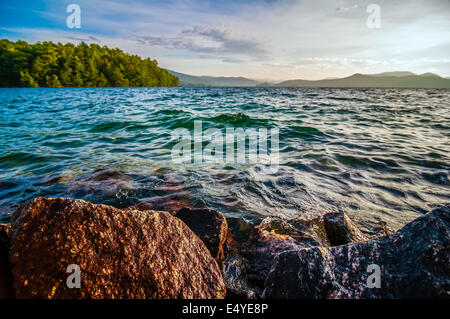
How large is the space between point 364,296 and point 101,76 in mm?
81853

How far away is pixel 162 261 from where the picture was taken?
180cm

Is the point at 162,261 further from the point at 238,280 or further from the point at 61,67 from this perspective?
the point at 61,67

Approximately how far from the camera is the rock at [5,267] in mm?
1450

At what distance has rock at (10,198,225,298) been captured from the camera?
1.47 m

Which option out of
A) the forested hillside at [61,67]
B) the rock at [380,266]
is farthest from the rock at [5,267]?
the forested hillside at [61,67]

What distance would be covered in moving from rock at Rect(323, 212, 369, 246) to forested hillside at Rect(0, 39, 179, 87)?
232 feet

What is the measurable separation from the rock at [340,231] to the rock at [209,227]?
1446 millimetres

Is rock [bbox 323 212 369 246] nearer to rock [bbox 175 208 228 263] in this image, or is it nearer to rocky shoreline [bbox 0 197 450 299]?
rocky shoreline [bbox 0 197 450 299]

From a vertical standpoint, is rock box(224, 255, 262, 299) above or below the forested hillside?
below

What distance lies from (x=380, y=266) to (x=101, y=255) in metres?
2.24

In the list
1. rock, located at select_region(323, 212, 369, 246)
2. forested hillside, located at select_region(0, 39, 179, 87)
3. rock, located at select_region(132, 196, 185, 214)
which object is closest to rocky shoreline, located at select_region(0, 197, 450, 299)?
rock, located at select_region(323, 212, 369, 246)

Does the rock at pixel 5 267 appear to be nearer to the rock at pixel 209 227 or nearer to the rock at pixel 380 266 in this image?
the rock at pixel 209 227

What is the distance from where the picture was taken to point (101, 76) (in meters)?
67.6

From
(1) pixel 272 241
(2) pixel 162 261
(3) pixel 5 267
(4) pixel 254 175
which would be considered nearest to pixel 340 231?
Result: (1) pixel 272 241
